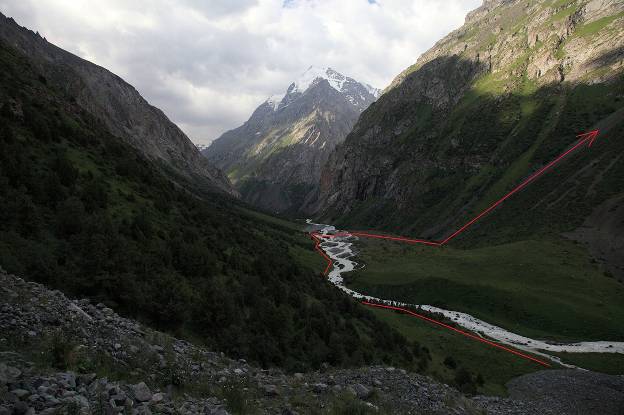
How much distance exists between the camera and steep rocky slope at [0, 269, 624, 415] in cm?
798

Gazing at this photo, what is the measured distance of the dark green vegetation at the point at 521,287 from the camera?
51281mm

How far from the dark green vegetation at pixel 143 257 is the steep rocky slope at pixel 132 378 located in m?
2.84

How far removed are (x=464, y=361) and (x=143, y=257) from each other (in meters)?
31.7

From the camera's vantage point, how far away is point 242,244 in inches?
1622

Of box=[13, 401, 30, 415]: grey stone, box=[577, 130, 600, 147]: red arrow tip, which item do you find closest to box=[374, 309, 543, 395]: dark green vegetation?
box=[13, 401, 30, 415]: grey stone

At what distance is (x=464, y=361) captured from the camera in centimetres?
3800

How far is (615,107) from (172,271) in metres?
150

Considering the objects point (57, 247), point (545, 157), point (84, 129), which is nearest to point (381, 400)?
point (57, 247)

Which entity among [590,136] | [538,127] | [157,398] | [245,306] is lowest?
[157,398]

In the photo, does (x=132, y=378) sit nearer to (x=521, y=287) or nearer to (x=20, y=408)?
Answer: (x=20, y=408)

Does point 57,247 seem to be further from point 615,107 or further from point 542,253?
point 615,107

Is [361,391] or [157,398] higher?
[157,398]

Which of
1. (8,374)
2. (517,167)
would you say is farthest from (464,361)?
(517,167)

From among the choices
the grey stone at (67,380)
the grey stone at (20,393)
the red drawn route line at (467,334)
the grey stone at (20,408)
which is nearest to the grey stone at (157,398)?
the grey stone at (67,380)
